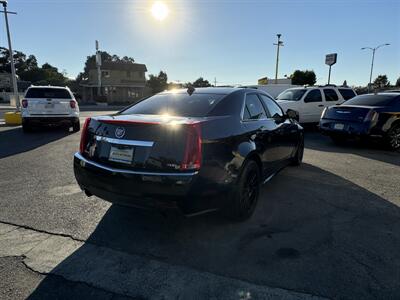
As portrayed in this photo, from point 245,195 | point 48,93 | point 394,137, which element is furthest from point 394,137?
point 48,93

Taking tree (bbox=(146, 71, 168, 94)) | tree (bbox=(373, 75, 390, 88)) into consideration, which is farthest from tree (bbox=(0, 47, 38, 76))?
tree (bbox=(373, 75, 390, 88))


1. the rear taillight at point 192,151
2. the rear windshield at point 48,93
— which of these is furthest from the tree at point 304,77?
the rear taillight at point 192,151

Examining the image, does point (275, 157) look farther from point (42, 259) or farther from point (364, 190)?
point (42, 259)

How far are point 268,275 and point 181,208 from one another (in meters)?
0.99

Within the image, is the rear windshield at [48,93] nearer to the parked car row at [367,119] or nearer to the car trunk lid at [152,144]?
the car trunk lid at [152,144]

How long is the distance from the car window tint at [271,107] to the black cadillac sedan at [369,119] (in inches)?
154

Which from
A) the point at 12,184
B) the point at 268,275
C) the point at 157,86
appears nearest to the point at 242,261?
the point at 268,275

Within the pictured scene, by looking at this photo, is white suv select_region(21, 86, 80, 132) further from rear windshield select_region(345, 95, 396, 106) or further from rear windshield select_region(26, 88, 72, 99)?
rear windshield select_region(345, 95, 396, 106)

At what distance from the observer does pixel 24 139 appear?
9.49 metres

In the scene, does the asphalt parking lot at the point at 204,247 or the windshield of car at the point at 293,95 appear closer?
the asphalt parking lot at the point at 204,247

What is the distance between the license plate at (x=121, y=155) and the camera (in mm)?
3010

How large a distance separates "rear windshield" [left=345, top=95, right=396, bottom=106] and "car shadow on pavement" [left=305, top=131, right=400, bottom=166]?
1.07 metres

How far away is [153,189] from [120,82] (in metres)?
48.7

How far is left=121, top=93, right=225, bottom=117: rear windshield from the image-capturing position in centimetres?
356
